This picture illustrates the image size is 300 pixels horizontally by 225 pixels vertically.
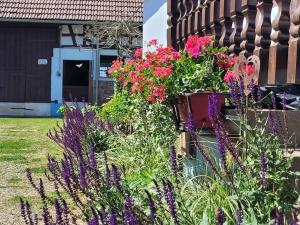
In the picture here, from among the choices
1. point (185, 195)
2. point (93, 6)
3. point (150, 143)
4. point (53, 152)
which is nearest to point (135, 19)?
point (93, 6)

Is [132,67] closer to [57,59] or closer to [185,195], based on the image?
[185,195]

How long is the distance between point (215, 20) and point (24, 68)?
67.5 ft

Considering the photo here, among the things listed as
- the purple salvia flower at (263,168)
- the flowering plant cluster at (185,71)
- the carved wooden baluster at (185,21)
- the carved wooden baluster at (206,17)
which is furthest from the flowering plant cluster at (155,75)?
the purple salvia flower at (263,168)

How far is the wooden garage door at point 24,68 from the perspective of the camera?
975 inches

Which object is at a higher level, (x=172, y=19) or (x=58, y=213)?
(x=172, y=19)

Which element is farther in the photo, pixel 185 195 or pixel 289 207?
pixel 185 195

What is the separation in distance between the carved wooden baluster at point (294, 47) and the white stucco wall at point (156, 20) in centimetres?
472

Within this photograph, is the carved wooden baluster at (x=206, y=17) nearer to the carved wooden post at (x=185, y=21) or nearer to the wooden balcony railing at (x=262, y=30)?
the wooden balcony railing at (x=262, y=30)

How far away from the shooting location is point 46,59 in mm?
24641

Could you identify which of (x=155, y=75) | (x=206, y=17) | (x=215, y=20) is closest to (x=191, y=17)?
(x=206, y=17)

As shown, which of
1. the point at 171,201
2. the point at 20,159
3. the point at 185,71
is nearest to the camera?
the point at 171,201

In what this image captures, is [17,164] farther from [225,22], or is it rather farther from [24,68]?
[24,68]

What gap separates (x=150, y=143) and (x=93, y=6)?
70.8 feet

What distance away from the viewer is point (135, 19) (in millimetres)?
24797
